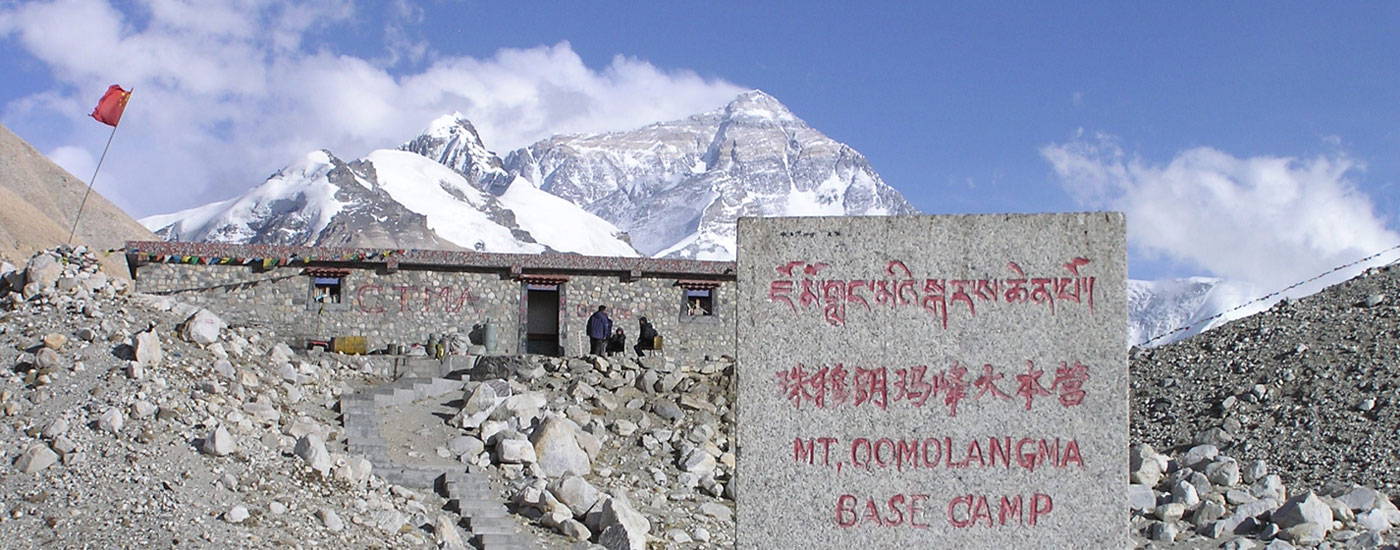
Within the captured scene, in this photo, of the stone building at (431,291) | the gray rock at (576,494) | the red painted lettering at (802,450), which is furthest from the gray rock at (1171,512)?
the red painted lettering at (802,450)

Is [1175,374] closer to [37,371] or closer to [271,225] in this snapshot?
[37,371]

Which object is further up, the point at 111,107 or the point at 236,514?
the point at 111,107

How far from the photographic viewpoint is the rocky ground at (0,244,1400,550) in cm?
1213

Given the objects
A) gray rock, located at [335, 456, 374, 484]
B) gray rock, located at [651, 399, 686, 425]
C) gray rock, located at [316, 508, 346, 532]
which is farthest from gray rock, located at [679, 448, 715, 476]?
gray rock, located at [316, 508, 346, 532]

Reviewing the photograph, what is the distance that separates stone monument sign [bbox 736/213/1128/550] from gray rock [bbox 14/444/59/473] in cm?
990

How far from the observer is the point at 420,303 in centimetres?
2186

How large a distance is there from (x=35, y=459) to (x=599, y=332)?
10.6m

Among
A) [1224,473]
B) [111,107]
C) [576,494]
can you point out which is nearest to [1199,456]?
[1224,473]

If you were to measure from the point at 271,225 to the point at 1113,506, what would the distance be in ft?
435

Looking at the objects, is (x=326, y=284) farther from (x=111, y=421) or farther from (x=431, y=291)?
(x=111, y=421)

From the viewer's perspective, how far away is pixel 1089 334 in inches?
197

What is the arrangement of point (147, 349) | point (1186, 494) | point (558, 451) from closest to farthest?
point (147, 349) → point (1186, 494) → point (558, 451)

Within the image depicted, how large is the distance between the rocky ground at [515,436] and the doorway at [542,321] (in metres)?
3.62

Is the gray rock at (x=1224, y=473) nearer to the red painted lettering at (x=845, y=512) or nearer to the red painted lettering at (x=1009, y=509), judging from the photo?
the red painted lettering at (x=1009, y=509)
